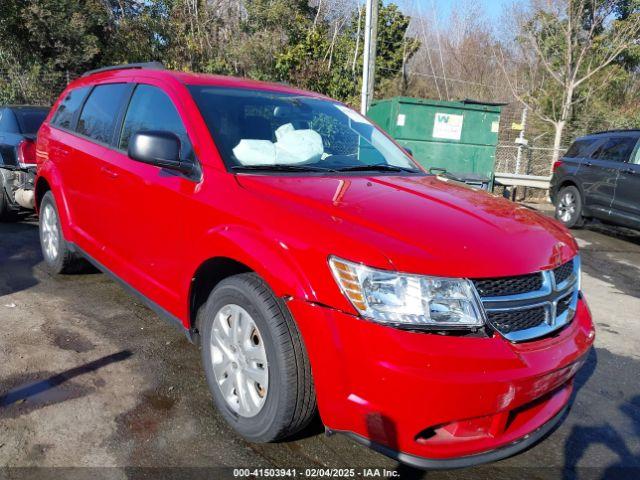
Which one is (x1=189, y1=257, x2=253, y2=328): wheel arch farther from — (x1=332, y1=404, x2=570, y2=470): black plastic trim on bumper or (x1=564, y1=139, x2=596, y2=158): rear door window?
(x1=564, y1=139, x2=596, y2=158): rear door window

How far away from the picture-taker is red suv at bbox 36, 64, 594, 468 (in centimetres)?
199

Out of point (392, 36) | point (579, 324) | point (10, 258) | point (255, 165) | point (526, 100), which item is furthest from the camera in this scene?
point (392, 36)

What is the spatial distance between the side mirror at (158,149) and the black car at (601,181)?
286 inches

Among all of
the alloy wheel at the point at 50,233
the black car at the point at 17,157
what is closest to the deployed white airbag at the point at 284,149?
the alloy wheel at the point at 50,233

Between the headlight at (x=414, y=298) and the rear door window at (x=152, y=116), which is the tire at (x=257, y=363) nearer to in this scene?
the headlight at (x=414, y=298)

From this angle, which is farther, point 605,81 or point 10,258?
point 605,81

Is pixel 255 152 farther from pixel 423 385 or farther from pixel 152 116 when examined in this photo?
pixel 423 385

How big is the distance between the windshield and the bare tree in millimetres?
12027

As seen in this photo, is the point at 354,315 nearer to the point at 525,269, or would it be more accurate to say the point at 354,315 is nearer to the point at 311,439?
the point at 525,269

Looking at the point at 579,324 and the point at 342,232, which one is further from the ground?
the point at 342,232

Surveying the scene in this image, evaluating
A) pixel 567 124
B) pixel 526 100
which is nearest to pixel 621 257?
pixel 567 124

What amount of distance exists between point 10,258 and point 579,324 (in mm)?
5352

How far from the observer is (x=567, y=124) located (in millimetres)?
16672

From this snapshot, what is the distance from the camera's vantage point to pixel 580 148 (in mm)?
9148
